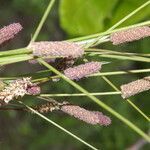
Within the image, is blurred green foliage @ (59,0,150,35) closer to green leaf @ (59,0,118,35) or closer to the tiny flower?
green leaf @ (59,0,118,35)

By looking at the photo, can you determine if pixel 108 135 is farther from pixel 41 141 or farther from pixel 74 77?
pixel 74 77

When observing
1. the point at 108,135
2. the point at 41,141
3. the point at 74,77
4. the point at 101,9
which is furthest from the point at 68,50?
the point at 41,141

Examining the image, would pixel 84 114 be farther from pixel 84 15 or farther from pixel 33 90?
pixel 84 15

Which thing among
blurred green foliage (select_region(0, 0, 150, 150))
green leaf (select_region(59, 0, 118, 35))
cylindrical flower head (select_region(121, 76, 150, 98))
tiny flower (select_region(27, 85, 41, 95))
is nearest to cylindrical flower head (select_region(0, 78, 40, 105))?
tiny flower (select_region(27, 85, 41, 95))

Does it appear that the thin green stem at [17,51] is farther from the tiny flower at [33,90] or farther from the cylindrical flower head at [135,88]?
the cylindrical flower head at [135,88]

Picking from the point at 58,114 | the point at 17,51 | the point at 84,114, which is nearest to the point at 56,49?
the point at 17,51

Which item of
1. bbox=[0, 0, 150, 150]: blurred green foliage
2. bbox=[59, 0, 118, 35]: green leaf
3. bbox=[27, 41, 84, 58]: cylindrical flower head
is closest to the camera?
bbox=[27, 41, 84, 58]: cylindrical flower head
